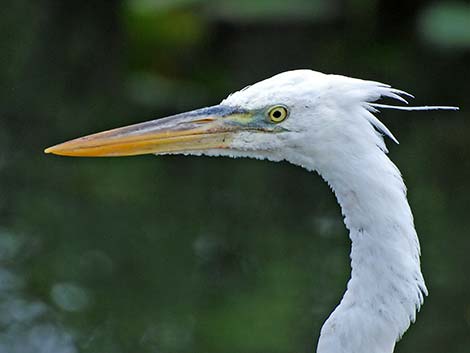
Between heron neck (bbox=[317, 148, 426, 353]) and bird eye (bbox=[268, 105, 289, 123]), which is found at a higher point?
bird eye (bbox=[268, 105, 289, 123])

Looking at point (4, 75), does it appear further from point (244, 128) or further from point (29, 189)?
point (244, 128)

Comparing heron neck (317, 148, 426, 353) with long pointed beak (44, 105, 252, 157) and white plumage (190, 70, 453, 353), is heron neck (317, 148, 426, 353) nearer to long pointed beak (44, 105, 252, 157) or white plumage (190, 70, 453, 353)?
white plumage (190, 70, 453, 353)

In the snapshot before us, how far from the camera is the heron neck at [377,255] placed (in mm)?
3945

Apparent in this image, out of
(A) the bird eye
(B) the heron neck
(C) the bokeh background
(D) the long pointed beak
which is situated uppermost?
(C) the bokeh background

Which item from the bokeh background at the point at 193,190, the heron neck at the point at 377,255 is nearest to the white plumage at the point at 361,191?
the heron neck at the point at 377,255

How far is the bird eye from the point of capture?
4129 mm

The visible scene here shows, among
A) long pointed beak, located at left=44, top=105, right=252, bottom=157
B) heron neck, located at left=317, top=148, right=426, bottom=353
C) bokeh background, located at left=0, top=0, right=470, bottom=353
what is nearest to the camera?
heron neck, located at left=317, top=148, right=426, bottom=353

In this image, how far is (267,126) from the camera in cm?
421

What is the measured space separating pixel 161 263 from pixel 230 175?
2.00 metres

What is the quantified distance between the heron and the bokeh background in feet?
13.3

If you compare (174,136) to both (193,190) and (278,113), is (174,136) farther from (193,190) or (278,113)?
(193,190)

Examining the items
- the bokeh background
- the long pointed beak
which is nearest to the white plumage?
the long pointed beak

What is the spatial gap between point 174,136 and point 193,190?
6092 millimetres

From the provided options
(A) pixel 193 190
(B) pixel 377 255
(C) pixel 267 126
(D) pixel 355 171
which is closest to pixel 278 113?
(C) pixel 267 126
